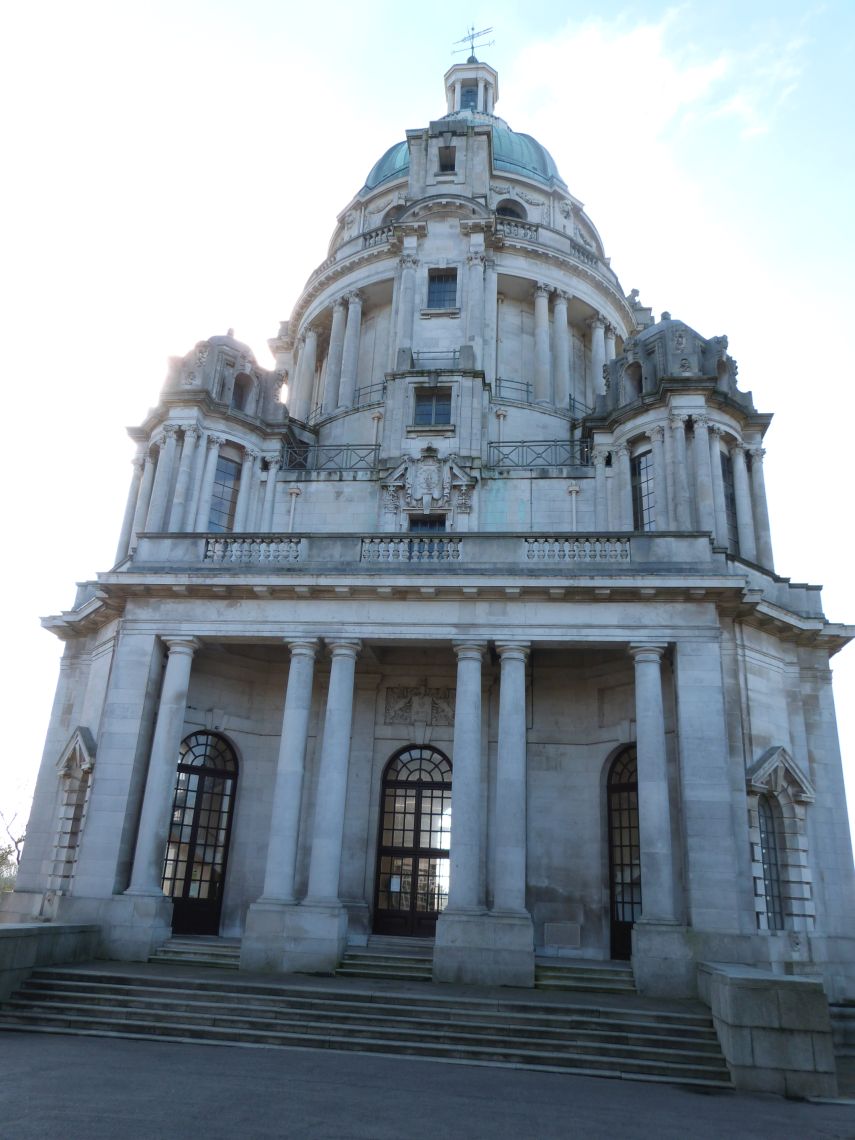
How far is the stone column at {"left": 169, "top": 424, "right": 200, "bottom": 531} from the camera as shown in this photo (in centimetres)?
2472

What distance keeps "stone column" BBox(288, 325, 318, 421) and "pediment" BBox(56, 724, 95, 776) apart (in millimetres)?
16399

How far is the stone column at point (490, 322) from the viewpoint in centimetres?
2944

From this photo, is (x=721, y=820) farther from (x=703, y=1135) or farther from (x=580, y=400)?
(x=580, y=400)

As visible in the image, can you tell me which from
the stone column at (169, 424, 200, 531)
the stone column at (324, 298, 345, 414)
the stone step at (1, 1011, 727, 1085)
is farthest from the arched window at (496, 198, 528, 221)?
the stone step at (1, 1011, 727, 1085)

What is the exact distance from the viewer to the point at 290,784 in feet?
62.2

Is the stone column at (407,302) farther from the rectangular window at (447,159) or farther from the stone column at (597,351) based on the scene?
the stone column at (597,351)

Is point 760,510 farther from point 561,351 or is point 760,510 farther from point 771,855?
point 561,351

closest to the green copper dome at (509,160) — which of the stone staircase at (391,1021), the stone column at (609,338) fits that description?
the stone column at (609,338)

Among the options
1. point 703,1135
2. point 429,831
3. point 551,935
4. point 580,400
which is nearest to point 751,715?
point 551,935

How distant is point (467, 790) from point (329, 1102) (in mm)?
9149

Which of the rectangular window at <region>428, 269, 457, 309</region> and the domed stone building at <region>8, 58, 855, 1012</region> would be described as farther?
the rectangular window at <region>428, 269, 457, 309</region>

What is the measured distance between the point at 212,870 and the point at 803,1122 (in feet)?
52.1

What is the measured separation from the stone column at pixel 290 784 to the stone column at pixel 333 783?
359 mm

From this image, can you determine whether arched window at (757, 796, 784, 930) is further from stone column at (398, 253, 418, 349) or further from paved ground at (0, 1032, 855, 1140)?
stone column at (398, 253, 418, 349)
